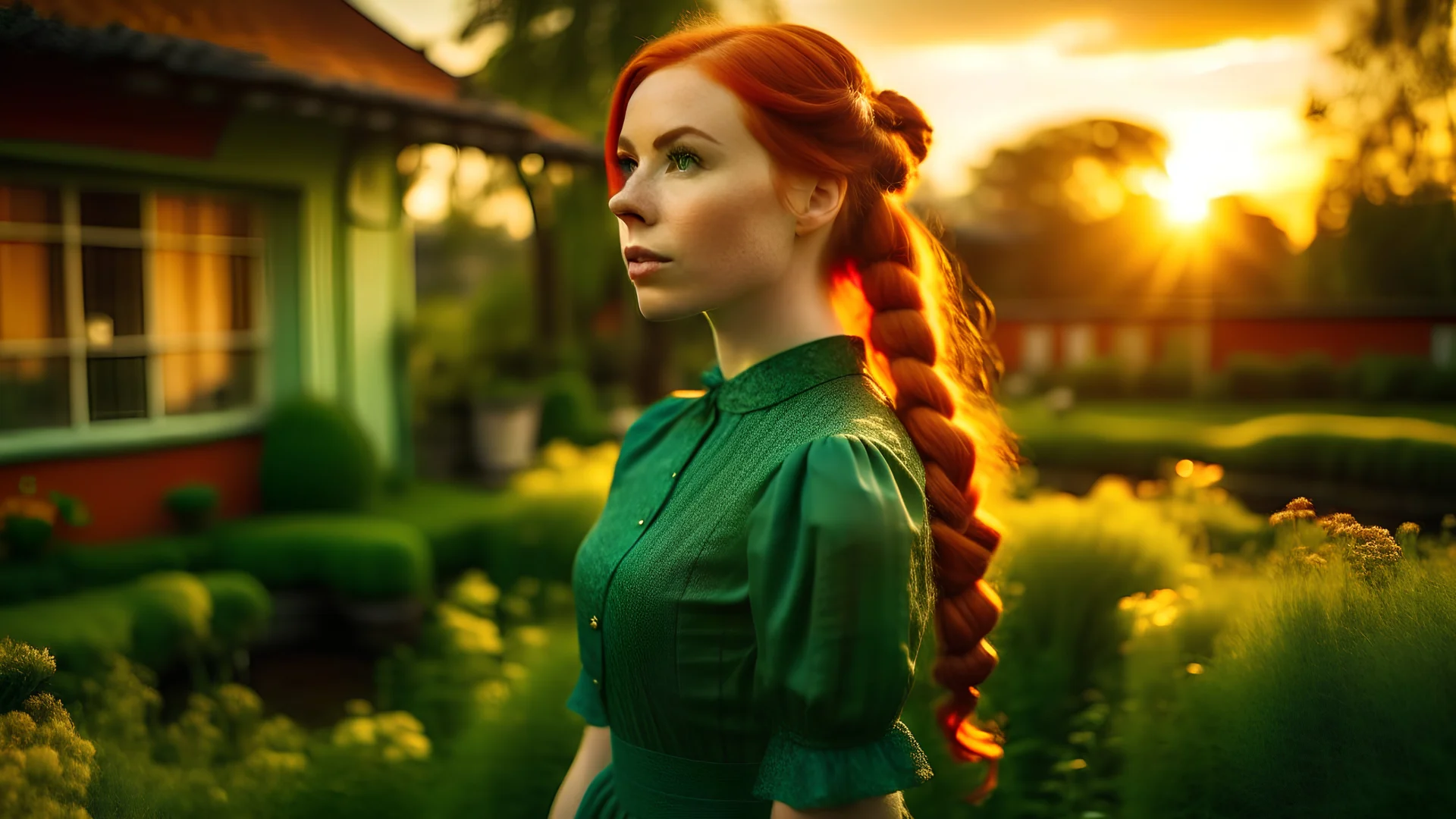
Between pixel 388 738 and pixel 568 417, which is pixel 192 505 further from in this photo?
pixel 568 417

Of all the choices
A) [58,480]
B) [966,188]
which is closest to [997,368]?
[58,480]

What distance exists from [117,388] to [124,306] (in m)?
0.44

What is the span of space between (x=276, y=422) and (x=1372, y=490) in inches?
216

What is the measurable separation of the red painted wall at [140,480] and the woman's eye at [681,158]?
4552mm

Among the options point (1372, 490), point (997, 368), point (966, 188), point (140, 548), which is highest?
point (966, 188)

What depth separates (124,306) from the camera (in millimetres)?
5480

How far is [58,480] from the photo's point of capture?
5039 millimetres

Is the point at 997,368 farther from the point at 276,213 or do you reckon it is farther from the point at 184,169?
the point at 276,213

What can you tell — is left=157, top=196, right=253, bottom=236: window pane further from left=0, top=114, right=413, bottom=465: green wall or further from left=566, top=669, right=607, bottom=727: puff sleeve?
left=566, top=669, right=607, bottom=727: puff sleeve

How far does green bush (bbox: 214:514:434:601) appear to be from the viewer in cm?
520

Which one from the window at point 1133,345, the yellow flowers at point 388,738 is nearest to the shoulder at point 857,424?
the yellow flowers at point 388,738

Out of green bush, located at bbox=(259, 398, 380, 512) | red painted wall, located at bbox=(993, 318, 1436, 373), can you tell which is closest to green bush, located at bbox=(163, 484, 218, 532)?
green bush, located at bbox=(259, 398, 380, 512)

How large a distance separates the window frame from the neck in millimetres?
4629

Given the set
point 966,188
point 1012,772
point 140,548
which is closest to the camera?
point 1012,772
